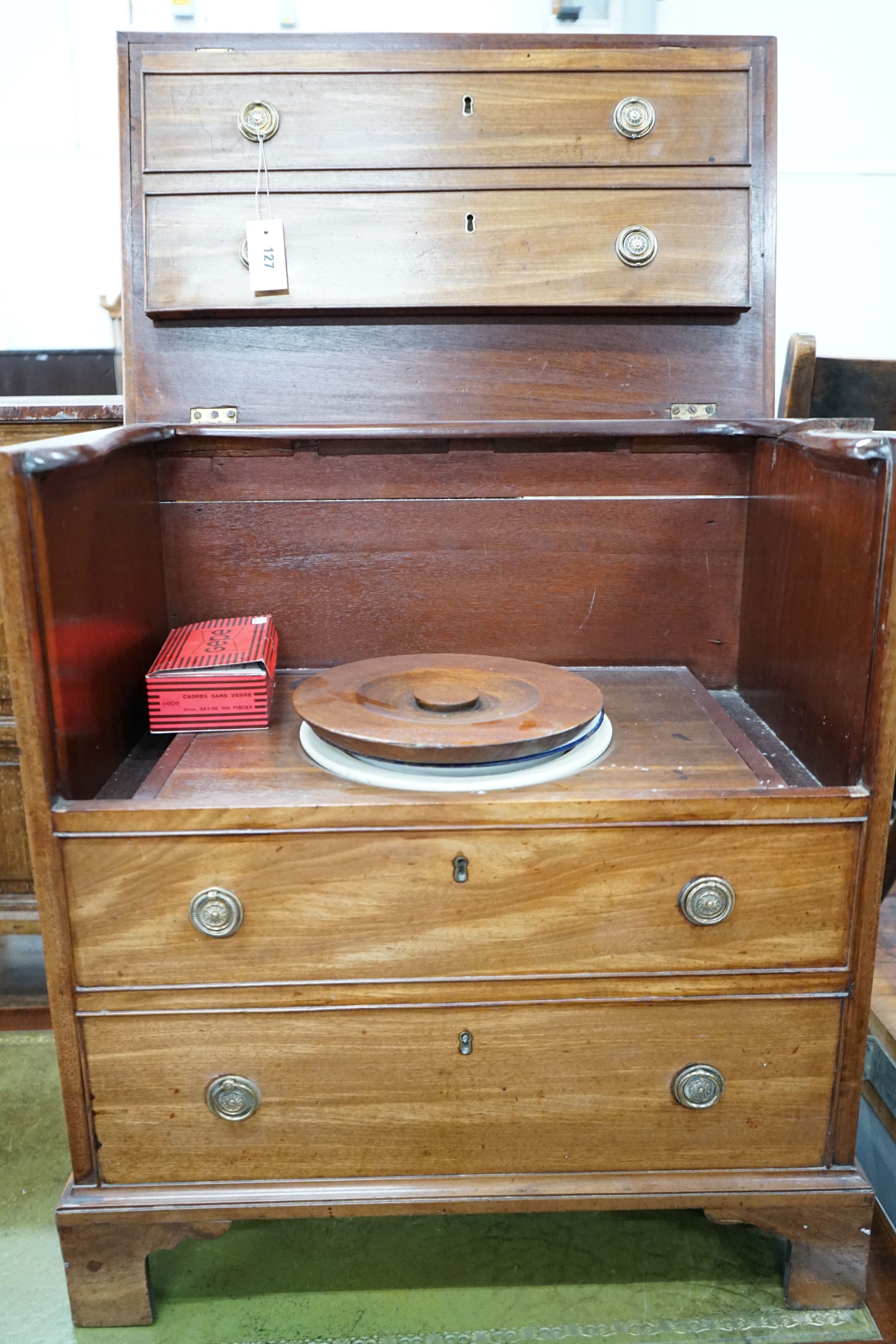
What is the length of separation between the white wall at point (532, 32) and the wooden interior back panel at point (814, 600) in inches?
113

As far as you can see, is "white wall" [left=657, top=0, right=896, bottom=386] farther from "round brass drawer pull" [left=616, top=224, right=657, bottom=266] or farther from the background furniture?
"round brass drawer pull" [left=616, top=224, right=657, bottom=266]

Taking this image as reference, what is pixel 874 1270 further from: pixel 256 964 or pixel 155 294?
pixel 155 294

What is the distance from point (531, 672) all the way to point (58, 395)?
181 centimetres

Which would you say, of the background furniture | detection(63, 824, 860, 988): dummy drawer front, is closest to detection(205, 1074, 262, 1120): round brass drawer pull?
detection(63, 824, 860, 988): dummy drawer front

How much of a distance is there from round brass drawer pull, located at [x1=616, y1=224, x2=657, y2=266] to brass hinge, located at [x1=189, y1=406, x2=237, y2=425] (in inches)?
23.8

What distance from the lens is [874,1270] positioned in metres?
1.35

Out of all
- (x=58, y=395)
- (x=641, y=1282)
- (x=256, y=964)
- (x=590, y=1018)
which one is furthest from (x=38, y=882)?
(x=58, y=395)

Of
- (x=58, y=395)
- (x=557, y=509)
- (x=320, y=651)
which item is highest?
(x=58, y=395)

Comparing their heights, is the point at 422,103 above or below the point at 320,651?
above

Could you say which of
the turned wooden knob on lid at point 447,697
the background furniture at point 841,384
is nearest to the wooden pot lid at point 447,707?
the turned wooden knob on lid at point 447,697

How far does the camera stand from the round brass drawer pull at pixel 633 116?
1420mm

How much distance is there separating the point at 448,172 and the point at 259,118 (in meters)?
0.27

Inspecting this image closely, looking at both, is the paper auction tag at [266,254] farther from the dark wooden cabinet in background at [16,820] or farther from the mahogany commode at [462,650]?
the dark wooden cabinet in background at [16,820]

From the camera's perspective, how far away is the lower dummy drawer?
1.19 m
